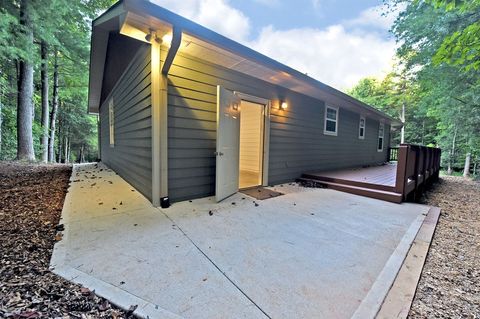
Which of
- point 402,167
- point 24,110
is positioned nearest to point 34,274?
point 402,167

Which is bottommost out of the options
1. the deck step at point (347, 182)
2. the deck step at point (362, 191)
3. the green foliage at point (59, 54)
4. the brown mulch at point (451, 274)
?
the brown mulch at point (451, 274)

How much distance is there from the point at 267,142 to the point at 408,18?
638 centimetres

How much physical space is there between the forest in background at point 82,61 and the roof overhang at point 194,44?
6.83 ft

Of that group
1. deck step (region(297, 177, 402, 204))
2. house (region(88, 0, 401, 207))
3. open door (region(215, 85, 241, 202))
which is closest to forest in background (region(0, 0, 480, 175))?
house (region(88, 0, 401, 207))

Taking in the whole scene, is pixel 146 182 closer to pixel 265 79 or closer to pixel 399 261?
pixel 265 79

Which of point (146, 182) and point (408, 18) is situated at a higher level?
point (408, 18)

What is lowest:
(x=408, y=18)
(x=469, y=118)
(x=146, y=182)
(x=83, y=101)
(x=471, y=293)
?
(x=471, y=293)

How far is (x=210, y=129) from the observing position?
3.88 m

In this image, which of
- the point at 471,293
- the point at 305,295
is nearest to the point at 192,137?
the point at 305,295

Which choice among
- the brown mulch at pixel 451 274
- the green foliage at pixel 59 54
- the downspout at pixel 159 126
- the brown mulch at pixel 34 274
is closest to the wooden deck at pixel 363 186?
the brown mulch at pixel 451 274

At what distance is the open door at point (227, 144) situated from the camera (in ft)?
11.6

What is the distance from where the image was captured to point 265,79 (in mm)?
4699

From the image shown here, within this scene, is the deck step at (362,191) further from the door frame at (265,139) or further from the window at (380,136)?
the window at (380,136)

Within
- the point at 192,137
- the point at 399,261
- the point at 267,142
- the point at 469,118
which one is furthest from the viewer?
the point at 469,118
